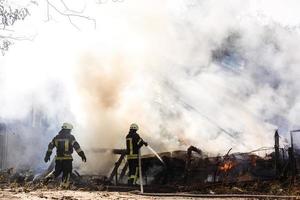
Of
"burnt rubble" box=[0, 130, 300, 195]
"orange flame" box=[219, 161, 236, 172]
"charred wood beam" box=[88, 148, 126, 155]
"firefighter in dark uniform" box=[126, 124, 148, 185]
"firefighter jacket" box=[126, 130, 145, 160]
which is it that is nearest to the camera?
"burnt rubble" box=[0, 130, 300, 195]

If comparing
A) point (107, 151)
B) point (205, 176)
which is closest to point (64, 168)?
point (107, 151)

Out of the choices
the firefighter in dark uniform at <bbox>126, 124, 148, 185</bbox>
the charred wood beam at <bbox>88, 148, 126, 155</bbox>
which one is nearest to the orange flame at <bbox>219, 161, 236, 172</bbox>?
the firefighter in dark uniform at <bbox>126, 124, 148, 185</bbox>

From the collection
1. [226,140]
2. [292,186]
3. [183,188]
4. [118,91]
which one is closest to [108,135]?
[118,91]

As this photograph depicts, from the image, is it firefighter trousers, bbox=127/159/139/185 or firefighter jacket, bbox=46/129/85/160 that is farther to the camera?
firefighter trousers, bbox=127/159/139/185

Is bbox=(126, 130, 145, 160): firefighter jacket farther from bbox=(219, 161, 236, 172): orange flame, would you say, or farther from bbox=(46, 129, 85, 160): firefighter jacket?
bbox=(219, 161, 236, 172): orange flame

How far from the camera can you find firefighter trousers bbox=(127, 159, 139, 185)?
41.1 ft

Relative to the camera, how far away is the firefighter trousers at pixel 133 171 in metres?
12.5

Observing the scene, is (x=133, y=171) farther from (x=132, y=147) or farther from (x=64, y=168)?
(x=64, y=168)

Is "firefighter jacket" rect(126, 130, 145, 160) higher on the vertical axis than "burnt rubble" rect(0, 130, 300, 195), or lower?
higher

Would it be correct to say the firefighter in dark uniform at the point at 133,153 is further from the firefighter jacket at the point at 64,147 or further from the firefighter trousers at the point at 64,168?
the firefighter trousers at the point at 64,168

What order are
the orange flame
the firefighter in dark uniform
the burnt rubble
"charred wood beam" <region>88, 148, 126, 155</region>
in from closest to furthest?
the burnt rubble, the orange flame, the firefighter in dark uniform, "charred wood beam" <region>88, 148, 126, 155</region>

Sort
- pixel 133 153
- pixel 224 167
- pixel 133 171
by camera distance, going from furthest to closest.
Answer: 1. pixel 133 153
2. pixel 133 171
3. pixel 224 167

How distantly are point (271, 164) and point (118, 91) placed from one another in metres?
8.48

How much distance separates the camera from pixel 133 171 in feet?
41.5
